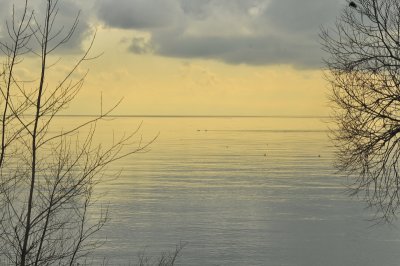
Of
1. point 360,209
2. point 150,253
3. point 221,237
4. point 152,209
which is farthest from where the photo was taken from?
point 360,209

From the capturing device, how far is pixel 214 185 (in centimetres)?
4628

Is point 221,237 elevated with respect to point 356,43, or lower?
lower

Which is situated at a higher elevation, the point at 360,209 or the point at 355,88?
the point at 355,88

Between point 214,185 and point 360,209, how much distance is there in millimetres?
13878

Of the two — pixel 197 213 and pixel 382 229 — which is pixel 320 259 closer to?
pixel 382 229

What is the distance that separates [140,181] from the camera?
158ft

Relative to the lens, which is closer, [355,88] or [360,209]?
[355,88]

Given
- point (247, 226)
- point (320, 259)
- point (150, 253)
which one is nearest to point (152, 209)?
point (247, 226)

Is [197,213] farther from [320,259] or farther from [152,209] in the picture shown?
[320,259]

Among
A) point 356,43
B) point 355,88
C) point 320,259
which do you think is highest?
point 356,43

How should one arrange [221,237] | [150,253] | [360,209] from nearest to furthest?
[150,253] → [221,237] → [360,209]

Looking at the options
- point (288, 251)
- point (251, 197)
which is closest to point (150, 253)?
point (288, 251)

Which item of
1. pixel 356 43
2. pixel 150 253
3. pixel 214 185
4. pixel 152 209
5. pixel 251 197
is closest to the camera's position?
pixel 356 43

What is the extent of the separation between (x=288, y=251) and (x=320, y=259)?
1.76m
